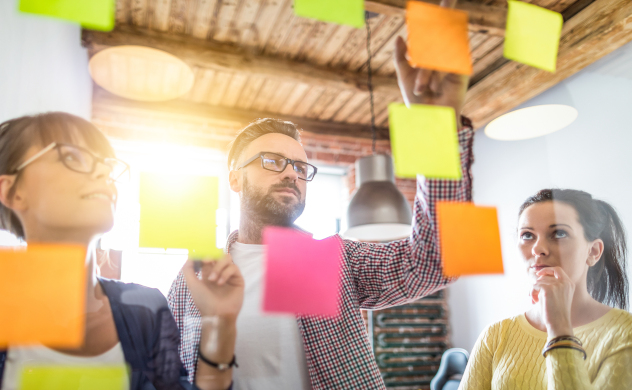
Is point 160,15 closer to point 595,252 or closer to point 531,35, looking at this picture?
point 531,35

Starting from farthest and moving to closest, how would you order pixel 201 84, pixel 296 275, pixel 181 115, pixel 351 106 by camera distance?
pixel 351 106
pixel 201 84
pixel 181 115
pixel 296 275

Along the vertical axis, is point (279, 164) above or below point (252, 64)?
below

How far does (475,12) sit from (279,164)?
3.95ft

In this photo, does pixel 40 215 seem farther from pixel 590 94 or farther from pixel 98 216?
pixel 590 94

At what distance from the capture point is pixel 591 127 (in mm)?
1104

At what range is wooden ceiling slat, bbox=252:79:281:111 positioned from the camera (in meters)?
1.86

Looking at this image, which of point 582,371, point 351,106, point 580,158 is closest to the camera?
point 582,371

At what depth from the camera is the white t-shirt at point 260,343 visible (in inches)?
19.8

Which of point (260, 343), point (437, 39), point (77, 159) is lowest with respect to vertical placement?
point (260, 343)

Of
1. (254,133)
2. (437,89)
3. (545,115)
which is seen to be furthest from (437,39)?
(545,115)

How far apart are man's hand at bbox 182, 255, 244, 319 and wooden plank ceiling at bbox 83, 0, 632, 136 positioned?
31.7 inches

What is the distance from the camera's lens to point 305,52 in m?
1.69

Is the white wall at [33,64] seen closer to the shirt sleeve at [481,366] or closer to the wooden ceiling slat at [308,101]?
the shirt sleeve at [481,366]

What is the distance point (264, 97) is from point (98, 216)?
1.66 m
